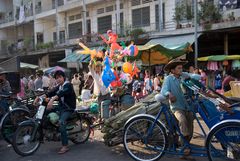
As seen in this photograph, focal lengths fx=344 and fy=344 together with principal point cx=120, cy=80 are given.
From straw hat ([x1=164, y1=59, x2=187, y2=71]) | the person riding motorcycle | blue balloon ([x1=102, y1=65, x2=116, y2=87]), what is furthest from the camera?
blue balloon ([x1=102, y1=65, x2=116, y2=87])

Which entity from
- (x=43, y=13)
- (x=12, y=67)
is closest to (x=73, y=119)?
(x=12, y=67)

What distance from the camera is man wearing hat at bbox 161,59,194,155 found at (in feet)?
17.7

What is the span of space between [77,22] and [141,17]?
26.6ft

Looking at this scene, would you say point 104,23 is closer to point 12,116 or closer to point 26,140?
point 12,116

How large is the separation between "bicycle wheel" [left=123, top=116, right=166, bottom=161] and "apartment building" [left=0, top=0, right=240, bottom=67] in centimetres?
1165

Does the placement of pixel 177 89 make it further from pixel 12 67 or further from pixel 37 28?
pixel 37 28

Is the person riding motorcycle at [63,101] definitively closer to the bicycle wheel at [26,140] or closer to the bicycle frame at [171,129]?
the bicycle wheel at [26,140]

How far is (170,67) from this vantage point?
18.5 ft

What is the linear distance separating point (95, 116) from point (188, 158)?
3030mm

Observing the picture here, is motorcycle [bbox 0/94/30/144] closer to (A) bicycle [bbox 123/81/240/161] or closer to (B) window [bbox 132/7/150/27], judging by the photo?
(A) bicycle [bbox 123/81/240/161]

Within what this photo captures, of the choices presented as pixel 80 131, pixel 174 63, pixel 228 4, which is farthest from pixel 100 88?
pixel 228 4

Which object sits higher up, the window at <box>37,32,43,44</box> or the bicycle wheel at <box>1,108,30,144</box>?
the window at <box>37,32,43,44</box>

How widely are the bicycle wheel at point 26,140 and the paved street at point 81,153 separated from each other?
0.13 meters

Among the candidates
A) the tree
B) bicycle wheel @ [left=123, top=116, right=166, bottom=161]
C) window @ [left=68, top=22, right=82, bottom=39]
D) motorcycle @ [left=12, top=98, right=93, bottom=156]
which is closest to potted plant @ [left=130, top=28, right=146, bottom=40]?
the tree
